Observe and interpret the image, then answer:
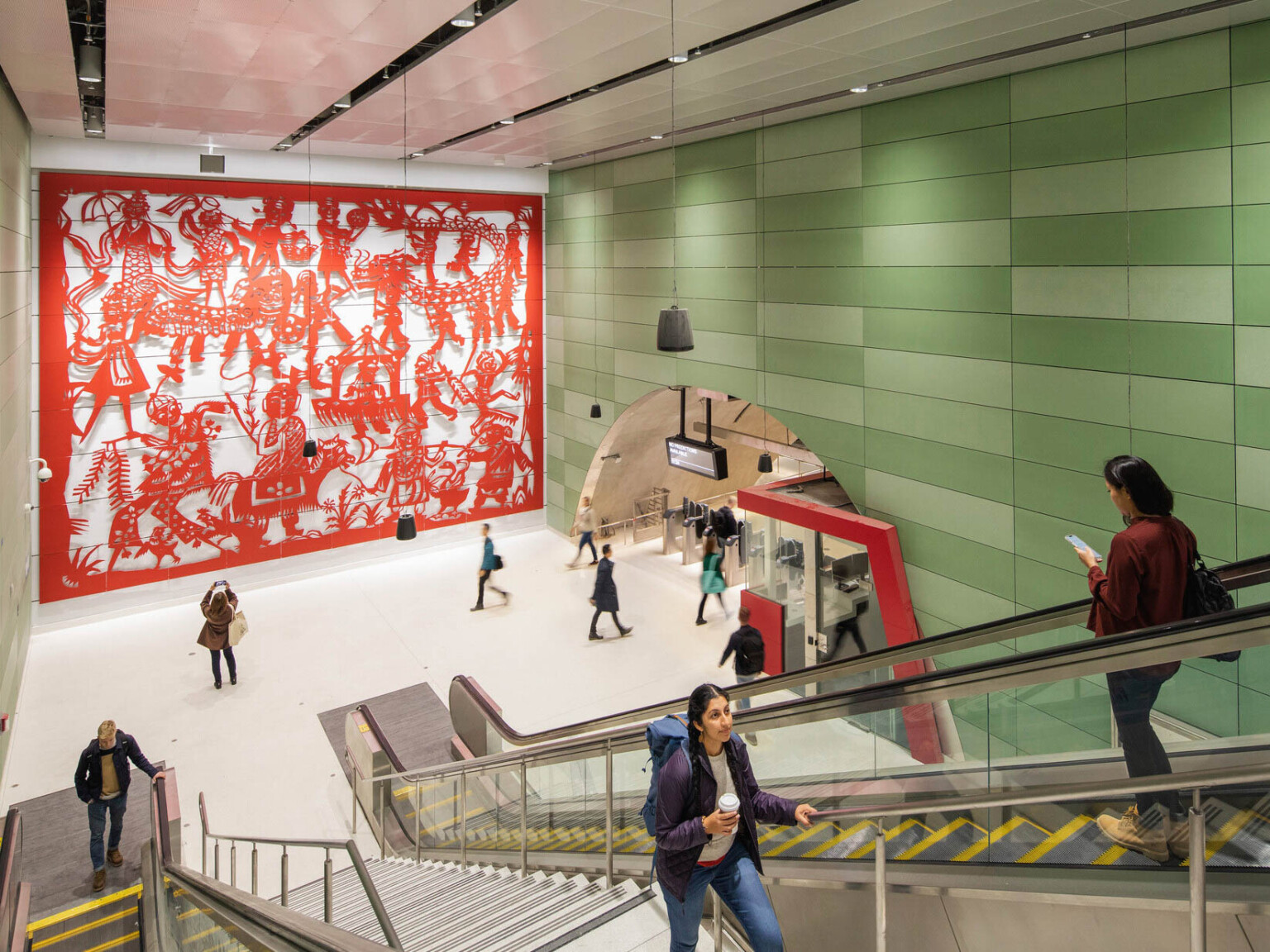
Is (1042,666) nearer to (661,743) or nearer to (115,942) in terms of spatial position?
(661,743)

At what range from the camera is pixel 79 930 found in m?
5.52

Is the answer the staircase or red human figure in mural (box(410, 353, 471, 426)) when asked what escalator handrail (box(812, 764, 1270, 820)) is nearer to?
the staircase

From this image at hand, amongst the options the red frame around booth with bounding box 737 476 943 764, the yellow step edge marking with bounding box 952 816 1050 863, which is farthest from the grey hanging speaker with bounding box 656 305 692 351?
the yellow step edge marking with bounding box 952 816 1050 863

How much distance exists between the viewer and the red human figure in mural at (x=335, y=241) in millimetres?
12594

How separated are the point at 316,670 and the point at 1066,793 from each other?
9370 millimetres

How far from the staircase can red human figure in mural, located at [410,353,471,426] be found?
343 inches

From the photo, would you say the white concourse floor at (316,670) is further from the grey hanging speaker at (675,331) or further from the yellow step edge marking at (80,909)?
the grey hanging speaker at (675,331)

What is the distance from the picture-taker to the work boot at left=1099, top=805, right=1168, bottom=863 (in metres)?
1.98

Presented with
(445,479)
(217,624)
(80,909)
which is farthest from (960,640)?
(445,479)

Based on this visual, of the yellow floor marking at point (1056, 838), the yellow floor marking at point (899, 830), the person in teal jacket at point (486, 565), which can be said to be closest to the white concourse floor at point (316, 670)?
the person in teal jacket at point (486, 565)

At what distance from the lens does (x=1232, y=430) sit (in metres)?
5.91

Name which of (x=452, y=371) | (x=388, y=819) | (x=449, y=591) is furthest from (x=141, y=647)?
(x=452, y=371)

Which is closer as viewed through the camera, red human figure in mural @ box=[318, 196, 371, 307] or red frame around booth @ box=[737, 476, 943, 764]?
red frame around booth @ box=[737, 476, 943, 764]

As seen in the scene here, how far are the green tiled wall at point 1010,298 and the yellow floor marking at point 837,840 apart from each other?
4576 millimetres
